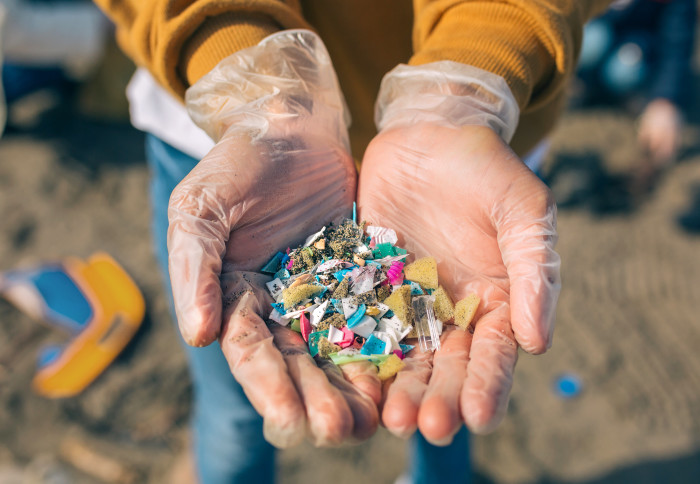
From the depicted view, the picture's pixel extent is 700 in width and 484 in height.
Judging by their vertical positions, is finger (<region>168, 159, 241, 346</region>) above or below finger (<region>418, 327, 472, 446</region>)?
above

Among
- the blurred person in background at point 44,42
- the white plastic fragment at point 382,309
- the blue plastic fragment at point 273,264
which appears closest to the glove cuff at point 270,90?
the blue plastic fragment at point 273,264

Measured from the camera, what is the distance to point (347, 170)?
64.9 inches

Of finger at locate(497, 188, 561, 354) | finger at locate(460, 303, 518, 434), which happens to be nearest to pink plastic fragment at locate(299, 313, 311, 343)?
finger at locate(460, 303, 518, 434)

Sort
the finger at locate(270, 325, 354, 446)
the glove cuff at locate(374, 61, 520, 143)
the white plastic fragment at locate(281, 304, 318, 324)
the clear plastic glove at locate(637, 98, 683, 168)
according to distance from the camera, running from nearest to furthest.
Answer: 1. the finger at locate(270, 325, 354, 446)
2. the white plastic fragment at locate(281, 304, 318, 324)
3. the glove cuff at locate(374, 61, 520, 143)
4. the clear plastic glove at locate(637, 98, 683, 168)

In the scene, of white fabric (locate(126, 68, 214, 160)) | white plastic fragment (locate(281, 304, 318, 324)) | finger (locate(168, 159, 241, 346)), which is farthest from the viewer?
white fabric (locate(126, 68, 214, 160))

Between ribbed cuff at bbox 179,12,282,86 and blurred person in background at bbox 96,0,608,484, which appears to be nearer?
blurred person in background at bbox 96,0,608,484

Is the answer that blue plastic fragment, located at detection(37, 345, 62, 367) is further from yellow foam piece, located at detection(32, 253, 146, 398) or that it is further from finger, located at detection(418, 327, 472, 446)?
finger, located at detection(418, 327, 472, 446)

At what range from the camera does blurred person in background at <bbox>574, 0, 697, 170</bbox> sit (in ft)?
12.3

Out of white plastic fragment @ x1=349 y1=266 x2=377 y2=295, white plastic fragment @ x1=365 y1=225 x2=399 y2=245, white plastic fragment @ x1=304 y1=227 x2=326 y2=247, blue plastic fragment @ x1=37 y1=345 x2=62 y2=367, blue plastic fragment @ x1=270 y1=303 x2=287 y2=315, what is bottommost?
blue plastic fragment @ x1=37 y1=345 x2=62 y2=367

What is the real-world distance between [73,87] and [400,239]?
3.61 metres

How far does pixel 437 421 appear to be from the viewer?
1.14 metres

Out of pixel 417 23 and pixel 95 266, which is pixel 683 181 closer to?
pixel 417 23

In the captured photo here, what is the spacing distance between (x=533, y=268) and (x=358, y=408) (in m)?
0.53

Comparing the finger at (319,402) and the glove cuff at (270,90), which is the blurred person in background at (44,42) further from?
the finger at (319,402)
